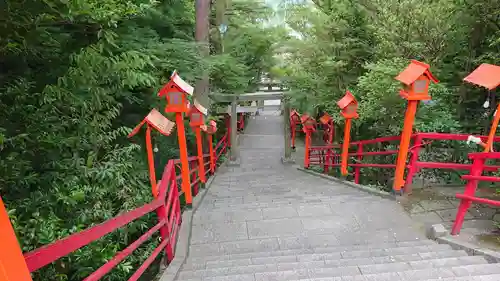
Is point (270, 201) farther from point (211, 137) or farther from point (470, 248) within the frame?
point (211, 137)

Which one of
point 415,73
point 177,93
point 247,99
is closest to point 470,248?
point 415,73

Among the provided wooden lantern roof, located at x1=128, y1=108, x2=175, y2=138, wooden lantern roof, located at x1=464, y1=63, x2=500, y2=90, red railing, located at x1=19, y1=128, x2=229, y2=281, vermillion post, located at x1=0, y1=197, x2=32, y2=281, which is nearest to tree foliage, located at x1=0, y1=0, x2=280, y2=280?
wooden lantern roof, located at x1=128, y1=108, x2=175, y2=138

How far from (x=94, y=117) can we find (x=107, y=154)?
1.76 ft

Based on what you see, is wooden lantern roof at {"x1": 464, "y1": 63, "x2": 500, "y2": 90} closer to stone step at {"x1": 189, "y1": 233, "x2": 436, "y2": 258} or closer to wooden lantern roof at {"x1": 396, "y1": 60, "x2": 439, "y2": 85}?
wooden lantern roof at {"x1": 396, "y1": 60, "x2": 439, "y2": 85}

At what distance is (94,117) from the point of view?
441cm

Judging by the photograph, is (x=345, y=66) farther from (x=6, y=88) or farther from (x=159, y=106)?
(x=6, y=88)

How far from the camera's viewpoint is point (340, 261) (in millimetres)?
3480

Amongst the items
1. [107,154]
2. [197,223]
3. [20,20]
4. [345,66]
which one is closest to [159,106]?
[107,154]

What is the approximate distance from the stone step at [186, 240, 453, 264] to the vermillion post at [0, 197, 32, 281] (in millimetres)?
2888

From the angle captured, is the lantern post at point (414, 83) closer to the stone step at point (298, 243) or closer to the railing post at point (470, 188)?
the railing post at point (470, 188)

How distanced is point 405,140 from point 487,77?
5.13ft

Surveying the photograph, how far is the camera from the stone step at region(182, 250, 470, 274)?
3291 mm

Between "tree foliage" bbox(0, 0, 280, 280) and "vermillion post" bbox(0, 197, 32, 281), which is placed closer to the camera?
"vermillion post" bbox(0, 197, 32, 281)

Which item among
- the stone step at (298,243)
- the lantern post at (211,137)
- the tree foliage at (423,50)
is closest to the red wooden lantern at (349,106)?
the tree foliage at (423,50)
